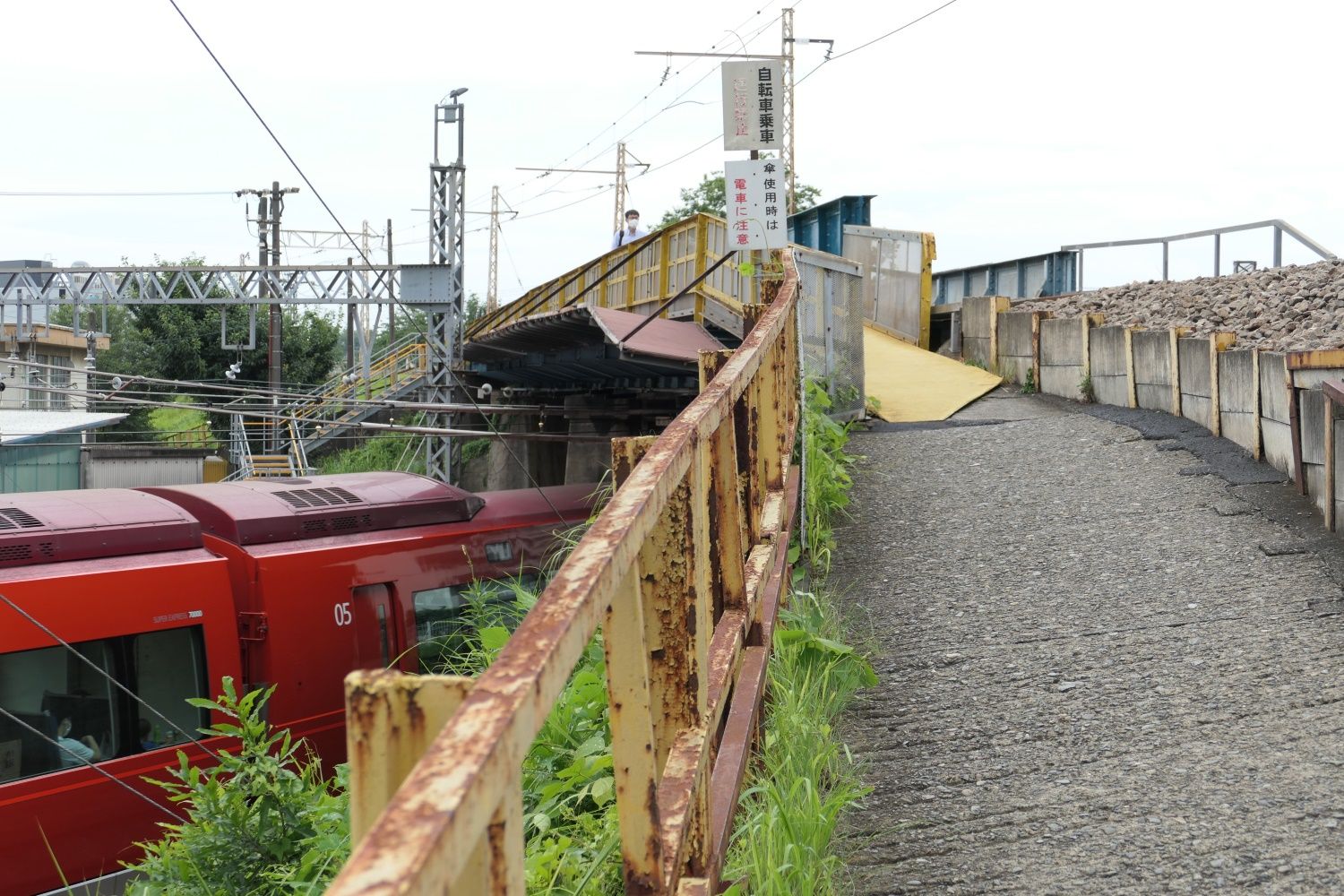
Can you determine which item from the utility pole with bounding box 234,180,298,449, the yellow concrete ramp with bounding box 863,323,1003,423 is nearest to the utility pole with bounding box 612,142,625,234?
the utility pole with bounding box 234,180,298,449

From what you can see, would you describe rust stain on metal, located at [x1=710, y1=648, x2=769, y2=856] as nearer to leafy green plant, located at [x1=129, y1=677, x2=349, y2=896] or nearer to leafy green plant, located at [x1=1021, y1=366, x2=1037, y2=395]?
leafy green plant, located at [x1=129, y1=677, x2=349, y2=896]

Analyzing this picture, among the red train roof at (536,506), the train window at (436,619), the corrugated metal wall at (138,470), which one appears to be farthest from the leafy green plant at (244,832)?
the corrugated metal wall at (138,470)

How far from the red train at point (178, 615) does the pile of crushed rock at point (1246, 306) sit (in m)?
7.37

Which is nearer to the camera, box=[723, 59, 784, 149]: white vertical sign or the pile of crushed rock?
box=[723, 59, 784, 149]: white vertical sign

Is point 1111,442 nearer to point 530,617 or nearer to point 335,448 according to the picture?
point 530,617

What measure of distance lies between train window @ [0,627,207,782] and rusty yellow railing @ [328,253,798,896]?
475cm

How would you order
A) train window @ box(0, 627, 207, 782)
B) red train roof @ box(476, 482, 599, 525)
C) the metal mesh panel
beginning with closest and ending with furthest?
train window @ box(0, 627, 207, 782) < red train roof @ box(476, 482, 599, 525) < the metal mesh panel

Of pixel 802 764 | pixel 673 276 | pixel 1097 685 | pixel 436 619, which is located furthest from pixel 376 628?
pixel 673 276

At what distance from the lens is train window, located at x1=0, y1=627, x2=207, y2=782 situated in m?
7.34

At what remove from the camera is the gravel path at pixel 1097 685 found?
3.98 metres

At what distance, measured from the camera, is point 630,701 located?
221cm

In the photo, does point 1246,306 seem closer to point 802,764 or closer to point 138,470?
point 802,764

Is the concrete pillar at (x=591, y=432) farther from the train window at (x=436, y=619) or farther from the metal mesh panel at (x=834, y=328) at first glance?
the train window at (x=436, y=619)

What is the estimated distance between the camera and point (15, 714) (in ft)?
24.2
